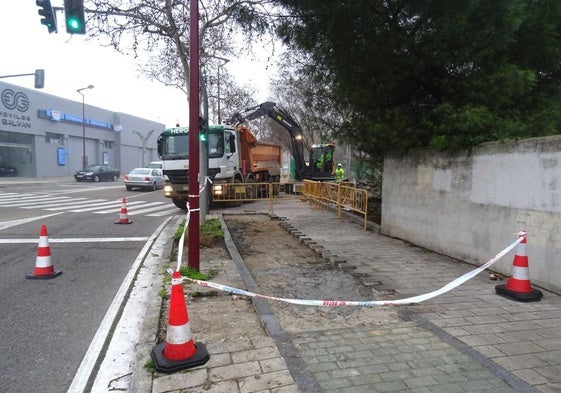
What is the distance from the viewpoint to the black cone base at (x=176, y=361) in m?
3.44

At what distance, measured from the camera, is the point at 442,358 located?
12.2ft

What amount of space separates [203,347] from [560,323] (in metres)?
3.79

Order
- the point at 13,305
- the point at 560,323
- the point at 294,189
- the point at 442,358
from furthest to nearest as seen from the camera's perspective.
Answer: the point at 294,189, the point at 13,305, the point at 560,323, the point at 442,358

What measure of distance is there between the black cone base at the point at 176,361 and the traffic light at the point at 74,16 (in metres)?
8.15

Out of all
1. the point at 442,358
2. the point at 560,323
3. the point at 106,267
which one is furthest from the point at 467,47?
the point at 106,267

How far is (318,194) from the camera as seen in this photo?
1538 cm

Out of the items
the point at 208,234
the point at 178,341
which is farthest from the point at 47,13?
the point at 178,341

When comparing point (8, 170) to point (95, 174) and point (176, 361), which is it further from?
point (176, 361)

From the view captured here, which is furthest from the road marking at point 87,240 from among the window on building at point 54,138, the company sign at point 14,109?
the window on building at point 54,138

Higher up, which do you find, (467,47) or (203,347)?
(467,47)

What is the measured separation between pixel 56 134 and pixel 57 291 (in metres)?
40.3

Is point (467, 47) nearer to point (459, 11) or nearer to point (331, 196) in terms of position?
point (459, 11)

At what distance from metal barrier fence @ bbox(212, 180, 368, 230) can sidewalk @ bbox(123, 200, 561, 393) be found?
19.7 feet

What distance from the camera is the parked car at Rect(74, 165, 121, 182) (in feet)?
118
